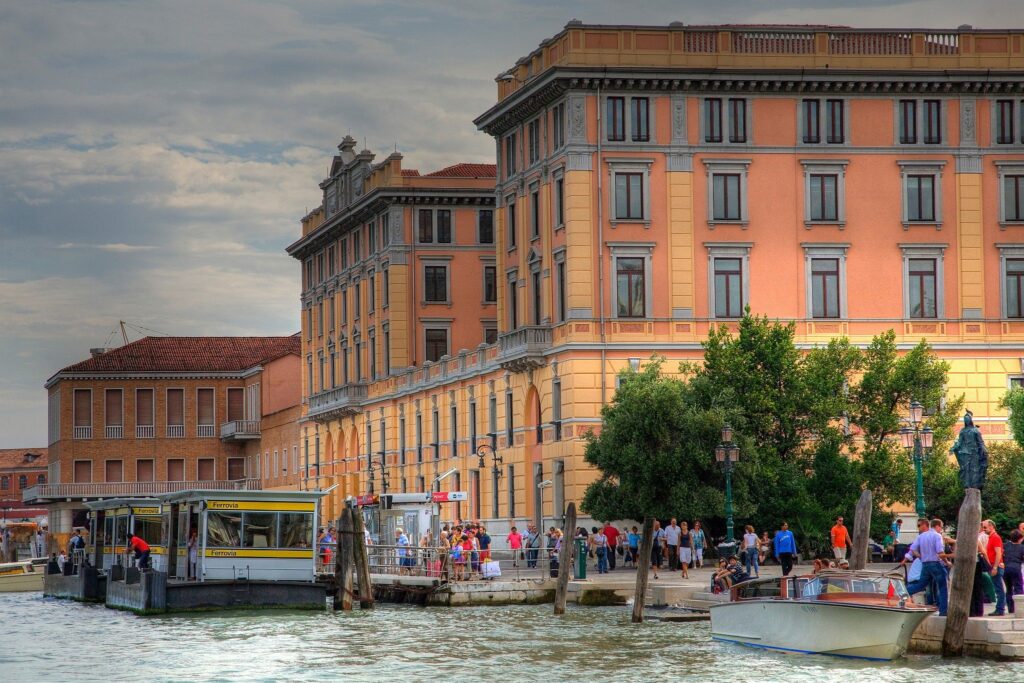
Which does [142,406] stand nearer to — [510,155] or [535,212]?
[510,155]

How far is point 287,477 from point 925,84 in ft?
171

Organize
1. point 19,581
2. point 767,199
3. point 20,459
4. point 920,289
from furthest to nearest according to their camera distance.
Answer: point 20,459 < point 19,581 < point 920,289 < point 767,199

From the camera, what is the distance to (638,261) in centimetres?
6544

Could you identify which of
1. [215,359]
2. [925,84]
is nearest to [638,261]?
[925,84]

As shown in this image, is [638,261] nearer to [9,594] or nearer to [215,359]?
[9,594]

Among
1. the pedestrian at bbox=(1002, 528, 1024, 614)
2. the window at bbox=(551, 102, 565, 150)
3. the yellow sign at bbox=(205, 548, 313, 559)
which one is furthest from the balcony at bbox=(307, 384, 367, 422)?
the pedestrian at bbox=(1002, 528, 1024, 614)

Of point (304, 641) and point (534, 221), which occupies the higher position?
point (534, 221)

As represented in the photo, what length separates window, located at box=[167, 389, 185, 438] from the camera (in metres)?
119

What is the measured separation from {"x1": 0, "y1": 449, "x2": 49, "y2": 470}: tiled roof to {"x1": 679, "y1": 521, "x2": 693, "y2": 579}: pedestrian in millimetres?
131313

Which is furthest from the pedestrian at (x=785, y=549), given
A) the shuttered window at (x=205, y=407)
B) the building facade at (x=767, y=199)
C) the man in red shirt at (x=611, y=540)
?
the shuttered window at (x=205, y=407)

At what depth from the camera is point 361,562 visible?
51.4 metres

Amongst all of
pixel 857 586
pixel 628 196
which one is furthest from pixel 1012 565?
pixel 628 196

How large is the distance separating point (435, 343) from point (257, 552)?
37.2 meters

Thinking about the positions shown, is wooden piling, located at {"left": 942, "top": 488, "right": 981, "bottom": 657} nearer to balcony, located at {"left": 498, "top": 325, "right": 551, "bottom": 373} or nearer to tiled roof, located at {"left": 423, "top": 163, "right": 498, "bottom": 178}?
balcony, located at {"left": 498, "top": 325, "right": 551, "bottom": 373}
